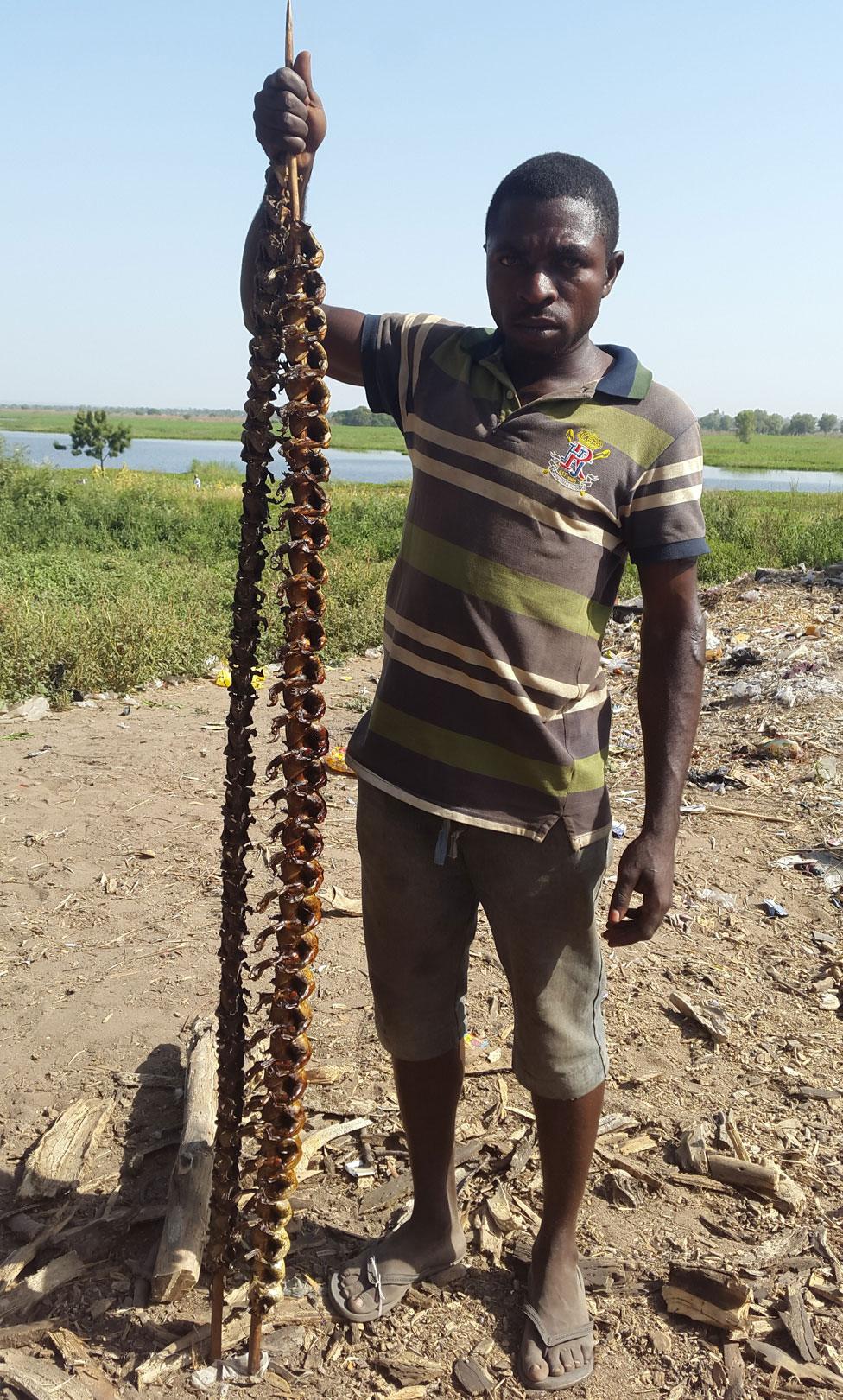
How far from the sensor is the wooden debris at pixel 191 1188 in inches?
86.7

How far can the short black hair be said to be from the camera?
181cm

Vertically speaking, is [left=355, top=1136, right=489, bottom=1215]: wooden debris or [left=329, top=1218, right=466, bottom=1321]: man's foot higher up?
[left=329, top=1218, right=466, bottom=1321]: man's foot

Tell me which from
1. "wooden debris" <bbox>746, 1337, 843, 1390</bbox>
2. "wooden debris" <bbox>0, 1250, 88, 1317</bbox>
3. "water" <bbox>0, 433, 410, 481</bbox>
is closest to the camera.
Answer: "wooden debris" <bbox>746, 1337, 843, 1390</bbox>

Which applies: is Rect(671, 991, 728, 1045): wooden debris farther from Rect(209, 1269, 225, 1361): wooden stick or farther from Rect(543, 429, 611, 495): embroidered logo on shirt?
Rect(543, 429, 611, 495): embroidered logo on shirt

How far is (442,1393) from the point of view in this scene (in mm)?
2051

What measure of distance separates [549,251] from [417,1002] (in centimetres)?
141

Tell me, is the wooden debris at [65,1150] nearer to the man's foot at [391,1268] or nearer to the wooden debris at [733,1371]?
the man's foot at [391,1268]

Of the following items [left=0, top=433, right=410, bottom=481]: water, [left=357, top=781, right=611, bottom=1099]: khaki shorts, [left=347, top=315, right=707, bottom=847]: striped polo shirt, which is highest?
[left=347, top=315, right=707, bottom=847]: striped polo shirt

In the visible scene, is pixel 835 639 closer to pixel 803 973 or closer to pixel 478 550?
pixel 803 973

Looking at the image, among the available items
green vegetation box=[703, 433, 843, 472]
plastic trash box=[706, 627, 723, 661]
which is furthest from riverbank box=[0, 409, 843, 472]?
plastic trash box=[706, 627, 723, 661]

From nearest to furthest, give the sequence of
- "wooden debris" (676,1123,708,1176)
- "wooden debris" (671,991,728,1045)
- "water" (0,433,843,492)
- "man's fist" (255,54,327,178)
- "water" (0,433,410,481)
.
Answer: "man's fist" (255,54,327,178), "wooden debris" (676,1123,708,1176), "wooden debris" (671,991,728,1045), "water" (0,433,843,492), "water" (0,433,410,481)

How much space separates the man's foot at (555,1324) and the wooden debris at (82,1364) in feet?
2.63

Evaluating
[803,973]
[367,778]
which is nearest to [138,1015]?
[367,778]

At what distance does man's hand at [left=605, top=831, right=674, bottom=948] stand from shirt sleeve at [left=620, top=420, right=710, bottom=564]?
20.3 inches
